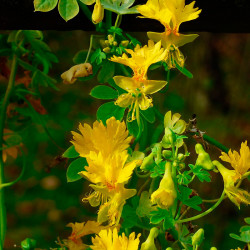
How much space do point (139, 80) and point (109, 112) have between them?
84 mm

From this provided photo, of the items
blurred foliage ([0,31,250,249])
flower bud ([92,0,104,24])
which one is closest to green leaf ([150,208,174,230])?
flower bud ([92,0,104,24])

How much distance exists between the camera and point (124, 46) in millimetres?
825

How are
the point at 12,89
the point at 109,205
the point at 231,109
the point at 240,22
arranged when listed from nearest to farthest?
the point at 109,205
the point at 240,22
the point at 12,89
the point at 231,109

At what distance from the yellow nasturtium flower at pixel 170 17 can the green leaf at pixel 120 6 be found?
0.17 feet

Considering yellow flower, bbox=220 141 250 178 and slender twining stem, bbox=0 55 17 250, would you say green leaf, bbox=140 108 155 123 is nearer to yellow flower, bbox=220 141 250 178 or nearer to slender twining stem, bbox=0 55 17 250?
yellow flower, bbox=220 141 250 178

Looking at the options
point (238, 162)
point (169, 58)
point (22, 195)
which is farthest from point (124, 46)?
point (22, 195)

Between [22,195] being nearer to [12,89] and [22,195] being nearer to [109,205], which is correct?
[12,89]

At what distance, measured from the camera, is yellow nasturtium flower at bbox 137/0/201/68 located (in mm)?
742

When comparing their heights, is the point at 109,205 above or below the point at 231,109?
above

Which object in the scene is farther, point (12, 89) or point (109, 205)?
point (12, 89)

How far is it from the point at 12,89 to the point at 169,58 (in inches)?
14.1

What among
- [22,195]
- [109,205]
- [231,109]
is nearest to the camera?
[109,205]

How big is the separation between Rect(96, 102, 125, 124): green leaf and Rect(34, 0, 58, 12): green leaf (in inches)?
5.6

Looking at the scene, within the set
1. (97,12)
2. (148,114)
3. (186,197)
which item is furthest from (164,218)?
(97,12)
